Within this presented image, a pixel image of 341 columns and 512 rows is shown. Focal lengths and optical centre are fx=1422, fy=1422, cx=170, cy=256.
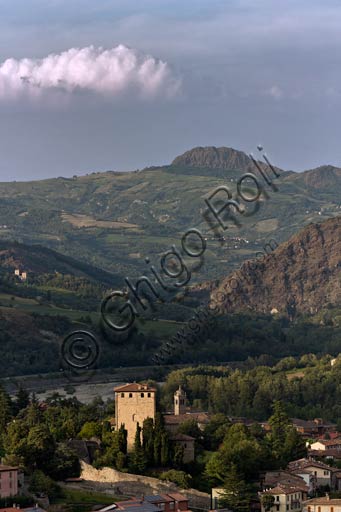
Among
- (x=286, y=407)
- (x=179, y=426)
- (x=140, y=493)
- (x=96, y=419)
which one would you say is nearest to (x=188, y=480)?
(x=140, y=493)

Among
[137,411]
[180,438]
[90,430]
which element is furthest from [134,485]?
[90,430]

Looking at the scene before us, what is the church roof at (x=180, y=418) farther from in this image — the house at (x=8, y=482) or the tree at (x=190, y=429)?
the house at (x=8, y=482)

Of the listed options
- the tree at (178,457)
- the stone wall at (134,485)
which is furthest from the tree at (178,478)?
the tree at (178,457)

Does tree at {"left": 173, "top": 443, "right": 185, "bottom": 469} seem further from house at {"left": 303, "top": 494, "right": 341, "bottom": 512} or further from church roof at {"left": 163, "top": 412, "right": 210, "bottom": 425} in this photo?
house at {"left": 303, "top": 494, "right": 341, "bottom": 512}

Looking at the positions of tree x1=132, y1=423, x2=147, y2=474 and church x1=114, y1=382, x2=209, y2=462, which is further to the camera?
church x1=114, y1=382, x2=209, y2=462

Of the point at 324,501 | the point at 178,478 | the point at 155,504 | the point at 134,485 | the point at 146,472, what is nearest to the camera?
the point at 155,504

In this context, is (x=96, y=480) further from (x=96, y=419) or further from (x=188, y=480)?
(x=96, y=419)

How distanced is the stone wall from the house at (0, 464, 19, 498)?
6.04m

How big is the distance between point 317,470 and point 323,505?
9.03 m

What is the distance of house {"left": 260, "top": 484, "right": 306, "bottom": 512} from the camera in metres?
75.0

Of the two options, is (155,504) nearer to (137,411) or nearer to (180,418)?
(137,411)

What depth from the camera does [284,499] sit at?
247 ft

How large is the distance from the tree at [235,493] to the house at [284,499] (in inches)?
37.1

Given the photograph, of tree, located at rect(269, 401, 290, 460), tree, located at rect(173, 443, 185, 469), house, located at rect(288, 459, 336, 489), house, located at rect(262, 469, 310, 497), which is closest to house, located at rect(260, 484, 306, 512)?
house, located at rect(262, 469, 310, 497)
